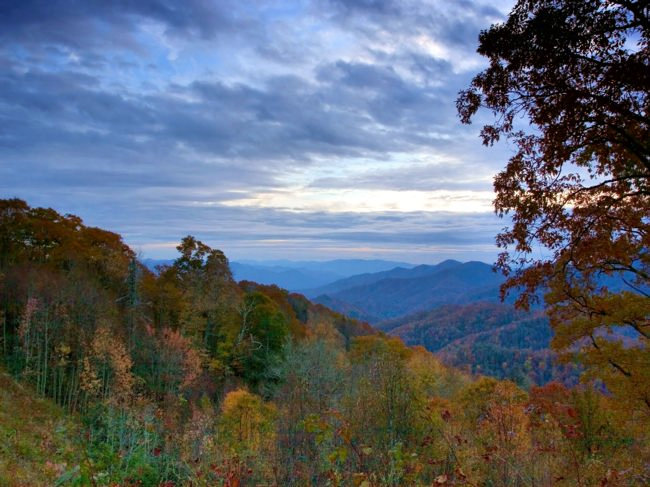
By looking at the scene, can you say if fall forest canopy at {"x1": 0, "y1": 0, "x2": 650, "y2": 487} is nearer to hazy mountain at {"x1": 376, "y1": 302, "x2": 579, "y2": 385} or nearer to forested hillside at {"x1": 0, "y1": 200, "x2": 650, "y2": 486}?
forested hillside at {"x1": 0, "y1": 200, "x2": 650, "y2": 486}

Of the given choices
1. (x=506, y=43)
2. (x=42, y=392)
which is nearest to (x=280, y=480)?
(x=506, y=43)

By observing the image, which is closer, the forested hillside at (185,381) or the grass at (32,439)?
the grass at (32,439)

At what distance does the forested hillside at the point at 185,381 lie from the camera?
416 inches

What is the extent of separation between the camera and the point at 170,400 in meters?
23.6

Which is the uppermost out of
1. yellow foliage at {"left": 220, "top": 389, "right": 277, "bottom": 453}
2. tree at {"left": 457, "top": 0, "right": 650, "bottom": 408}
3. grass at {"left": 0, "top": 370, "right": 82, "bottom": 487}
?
tree at {"left": 457, "top": 0, "right": 650, "bottom": 408}

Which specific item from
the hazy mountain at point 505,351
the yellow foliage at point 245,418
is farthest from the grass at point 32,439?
the hazy mountain at point 505,351

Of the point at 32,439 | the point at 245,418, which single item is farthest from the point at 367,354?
the point at 32,439

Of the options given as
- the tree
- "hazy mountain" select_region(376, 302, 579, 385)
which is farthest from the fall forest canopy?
"hazy mountain" select_region(376, 302, 579, 385)

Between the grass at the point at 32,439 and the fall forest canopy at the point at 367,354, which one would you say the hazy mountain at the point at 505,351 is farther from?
the grass at the point at 32,439

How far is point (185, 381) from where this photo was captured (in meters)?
25.2

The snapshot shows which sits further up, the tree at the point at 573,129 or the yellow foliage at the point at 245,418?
the tree at the point at 573,129

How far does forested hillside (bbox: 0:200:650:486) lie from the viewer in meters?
10.6

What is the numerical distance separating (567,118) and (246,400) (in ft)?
59.9

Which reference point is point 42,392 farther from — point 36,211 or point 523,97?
point 523,97
